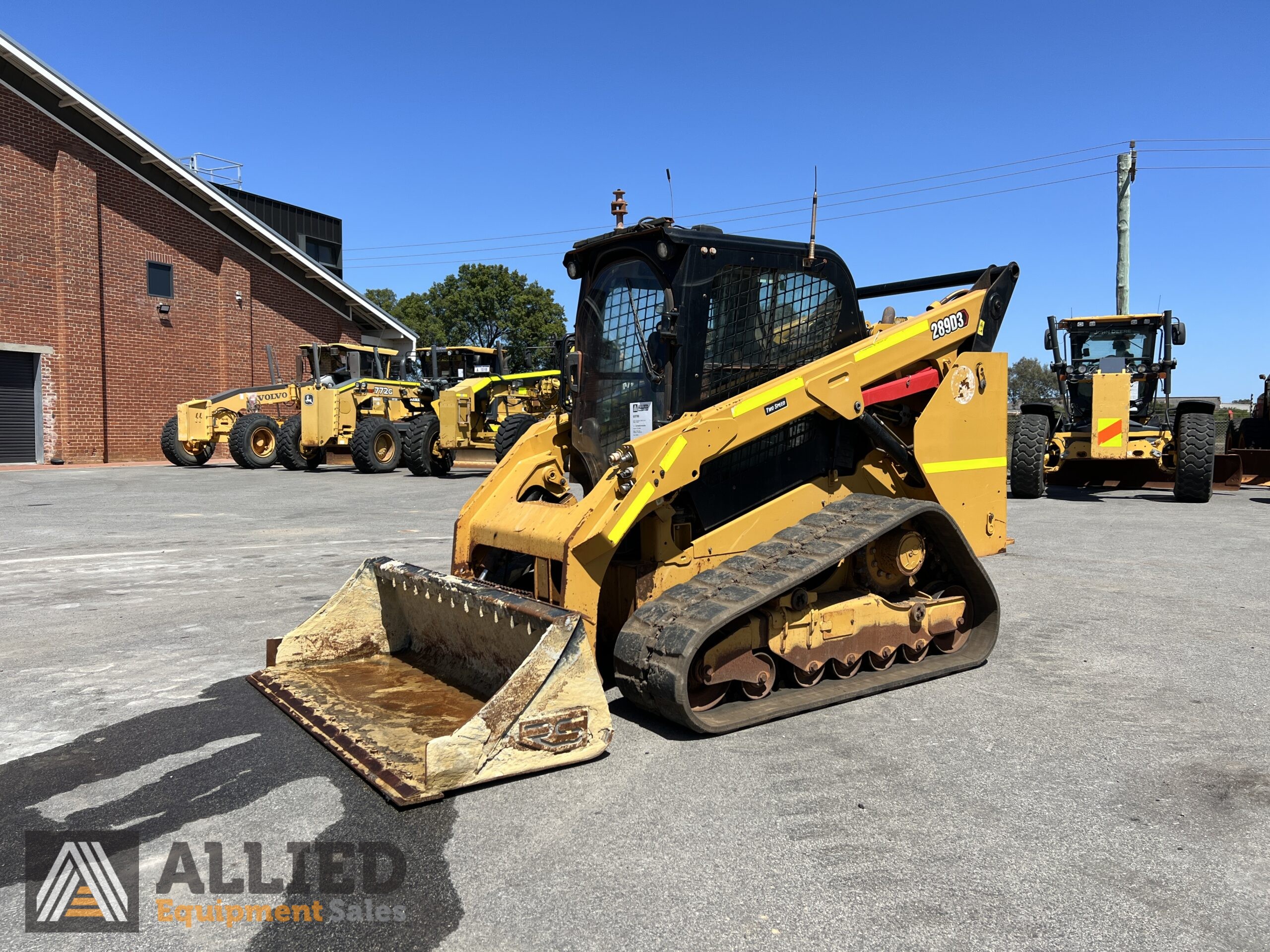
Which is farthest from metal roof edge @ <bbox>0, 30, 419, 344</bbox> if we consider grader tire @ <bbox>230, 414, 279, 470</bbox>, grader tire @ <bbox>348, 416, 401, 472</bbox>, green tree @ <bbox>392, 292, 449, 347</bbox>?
green tree @ <bbox>392, 292, 449, 347</bbox>

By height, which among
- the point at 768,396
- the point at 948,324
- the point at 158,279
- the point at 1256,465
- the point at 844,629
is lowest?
the point at 844,629

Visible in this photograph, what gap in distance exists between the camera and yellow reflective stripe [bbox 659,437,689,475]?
14.7 ft

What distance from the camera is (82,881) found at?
3043 mm

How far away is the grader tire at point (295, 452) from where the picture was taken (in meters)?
22.4

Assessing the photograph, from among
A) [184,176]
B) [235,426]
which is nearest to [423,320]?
[184,176]

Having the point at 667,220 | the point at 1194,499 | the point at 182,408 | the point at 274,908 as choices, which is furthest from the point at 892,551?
the point at 182,408

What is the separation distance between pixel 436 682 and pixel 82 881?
6.83 ft

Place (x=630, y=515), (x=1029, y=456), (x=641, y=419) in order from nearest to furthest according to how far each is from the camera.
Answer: (x=630, y=515)
(x=641, y=419)
(x=1029, y=456)

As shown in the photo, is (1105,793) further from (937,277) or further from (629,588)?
(937,277)

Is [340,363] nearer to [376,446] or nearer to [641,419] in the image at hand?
[376,446]

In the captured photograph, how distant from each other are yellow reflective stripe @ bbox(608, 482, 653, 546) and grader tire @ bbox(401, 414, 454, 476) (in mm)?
16537

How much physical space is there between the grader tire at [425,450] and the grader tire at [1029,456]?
11765 millimetres

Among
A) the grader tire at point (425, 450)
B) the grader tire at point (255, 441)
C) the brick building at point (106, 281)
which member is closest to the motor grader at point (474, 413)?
the grader tire at point (425, 450)

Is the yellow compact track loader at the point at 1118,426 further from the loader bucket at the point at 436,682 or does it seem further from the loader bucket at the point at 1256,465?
the loader bucket at the point at 436,682
